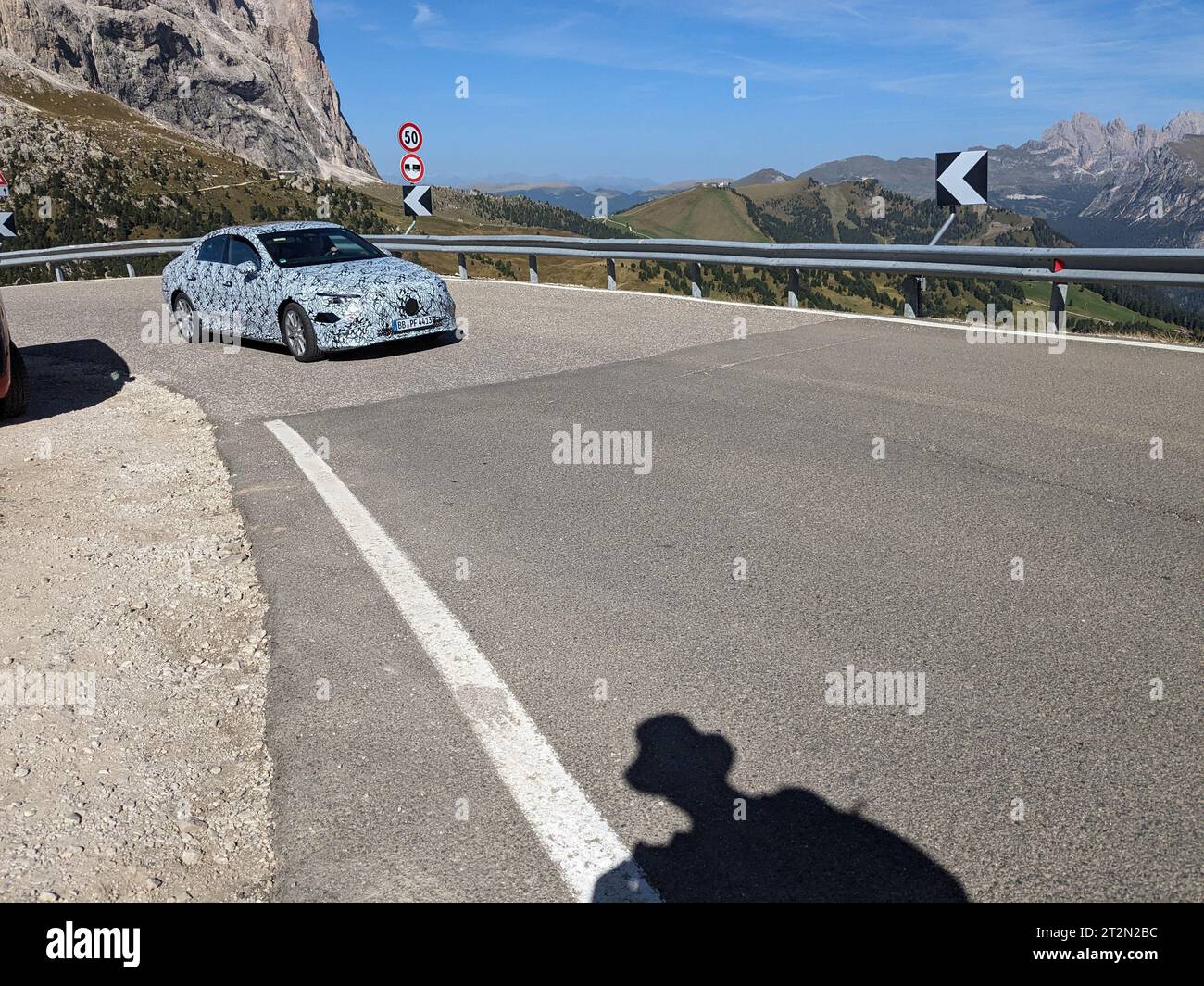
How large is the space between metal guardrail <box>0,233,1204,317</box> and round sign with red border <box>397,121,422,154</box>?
1.90 meters

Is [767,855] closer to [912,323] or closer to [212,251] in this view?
[912,323]

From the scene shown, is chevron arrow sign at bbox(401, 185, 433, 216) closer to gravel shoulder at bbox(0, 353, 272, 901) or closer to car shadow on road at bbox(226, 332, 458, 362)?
car shadow on road at bbox(226, 332, 458, 362)

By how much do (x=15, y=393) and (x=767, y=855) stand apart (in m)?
8.91

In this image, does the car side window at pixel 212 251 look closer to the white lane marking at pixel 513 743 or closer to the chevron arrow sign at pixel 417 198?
A: the chevron arrow sign at pixel 417 198

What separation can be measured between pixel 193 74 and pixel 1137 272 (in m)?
213

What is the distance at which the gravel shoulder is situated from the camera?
10.1 ft

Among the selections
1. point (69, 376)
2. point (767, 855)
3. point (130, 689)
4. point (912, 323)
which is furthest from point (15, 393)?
point (912, 323)

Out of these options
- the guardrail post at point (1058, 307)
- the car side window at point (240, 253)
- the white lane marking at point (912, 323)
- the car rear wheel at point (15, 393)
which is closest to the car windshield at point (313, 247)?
the car side window at point (240, 253)

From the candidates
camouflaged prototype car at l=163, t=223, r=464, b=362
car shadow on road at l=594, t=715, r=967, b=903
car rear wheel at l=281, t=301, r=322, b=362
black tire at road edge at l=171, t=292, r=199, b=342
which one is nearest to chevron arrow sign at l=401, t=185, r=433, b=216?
black tire at road edge at l=171, t=292, r=199, b=342

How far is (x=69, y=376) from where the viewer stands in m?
12.2
